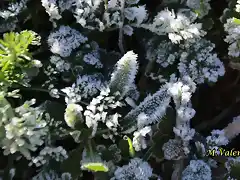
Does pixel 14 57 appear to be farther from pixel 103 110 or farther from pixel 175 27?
pixel 175 27

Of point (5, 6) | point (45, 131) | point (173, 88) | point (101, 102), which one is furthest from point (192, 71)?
point (5, 6)

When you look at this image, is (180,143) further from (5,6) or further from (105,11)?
(5,6)

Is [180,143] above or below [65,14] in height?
below

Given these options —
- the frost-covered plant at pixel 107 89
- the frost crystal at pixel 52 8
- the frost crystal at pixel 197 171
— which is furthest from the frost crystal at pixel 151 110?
the frost crystal at pixel 52 8

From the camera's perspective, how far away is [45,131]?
2.53 ft

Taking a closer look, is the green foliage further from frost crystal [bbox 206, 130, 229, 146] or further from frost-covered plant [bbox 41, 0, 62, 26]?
frost crystal [bbox 206, 130, 229, 146]

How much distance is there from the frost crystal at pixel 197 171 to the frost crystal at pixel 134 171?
0.07 m

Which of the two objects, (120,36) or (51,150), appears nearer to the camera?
(51,150)

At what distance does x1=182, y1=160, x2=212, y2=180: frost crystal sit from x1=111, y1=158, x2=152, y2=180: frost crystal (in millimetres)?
69

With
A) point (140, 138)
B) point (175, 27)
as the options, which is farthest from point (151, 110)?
point (175, 27)

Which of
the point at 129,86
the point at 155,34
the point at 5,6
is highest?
→ the point at 5,6

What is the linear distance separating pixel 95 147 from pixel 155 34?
0.26m

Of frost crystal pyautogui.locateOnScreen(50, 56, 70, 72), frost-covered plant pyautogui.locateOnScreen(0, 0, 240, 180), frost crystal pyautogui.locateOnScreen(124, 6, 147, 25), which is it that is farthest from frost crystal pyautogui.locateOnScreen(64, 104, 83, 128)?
frost crystal pyautogui.locateOnScreen(124, 6, 147, 25)

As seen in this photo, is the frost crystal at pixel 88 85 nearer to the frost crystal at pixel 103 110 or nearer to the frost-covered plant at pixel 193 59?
the frost crystal at pixel 103 110
